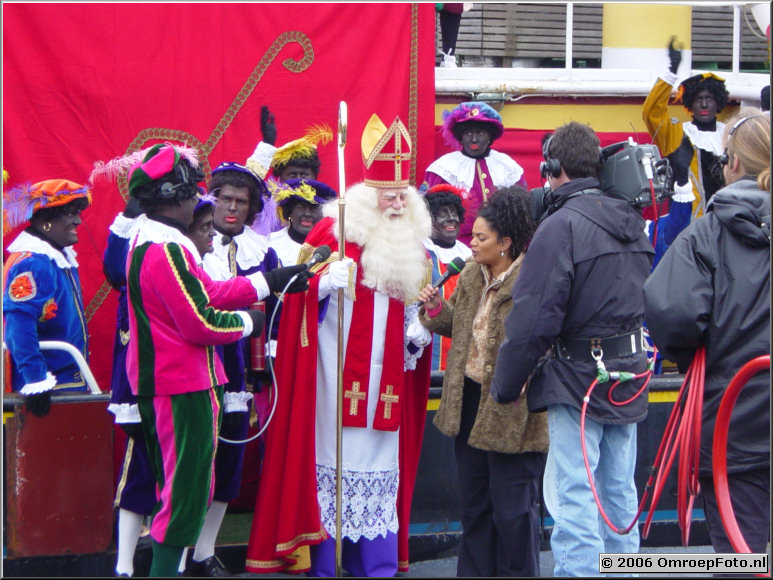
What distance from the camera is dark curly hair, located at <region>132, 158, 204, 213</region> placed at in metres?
4.30

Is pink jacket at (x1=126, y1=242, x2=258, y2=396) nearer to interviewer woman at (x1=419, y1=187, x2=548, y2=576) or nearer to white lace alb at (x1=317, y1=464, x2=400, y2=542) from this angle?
white lace alb at (x1=317, y1=464, x2=400, y2=542)

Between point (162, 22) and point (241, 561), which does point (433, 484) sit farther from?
point (162, 22)

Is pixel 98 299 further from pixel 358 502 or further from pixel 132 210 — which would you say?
pixel 358 502

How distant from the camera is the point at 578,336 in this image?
13.3ft

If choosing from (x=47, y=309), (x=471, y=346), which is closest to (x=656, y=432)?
(x=471, y=346)

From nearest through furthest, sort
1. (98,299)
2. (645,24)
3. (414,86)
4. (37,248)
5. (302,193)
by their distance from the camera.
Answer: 1. (37,248)
2. (302,193)
3. (98,299)
4. (414,86)
5. (645,24)

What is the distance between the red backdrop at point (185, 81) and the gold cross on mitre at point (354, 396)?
95.7 inches

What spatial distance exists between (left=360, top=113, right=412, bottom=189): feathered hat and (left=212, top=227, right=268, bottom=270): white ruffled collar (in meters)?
0.84

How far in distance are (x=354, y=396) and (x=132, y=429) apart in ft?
3.53

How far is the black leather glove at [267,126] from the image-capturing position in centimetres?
677

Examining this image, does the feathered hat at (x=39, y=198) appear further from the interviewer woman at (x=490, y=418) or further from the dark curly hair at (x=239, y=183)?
the interviewer woman at (x=490, y=418)

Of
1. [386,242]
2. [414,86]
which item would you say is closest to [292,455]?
[386,242]

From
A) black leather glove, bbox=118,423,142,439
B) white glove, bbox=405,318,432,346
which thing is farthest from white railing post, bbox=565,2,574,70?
black leather glove, bbox=118,423,142,439

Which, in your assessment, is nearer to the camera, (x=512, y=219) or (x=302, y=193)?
(x=512, y=219)
